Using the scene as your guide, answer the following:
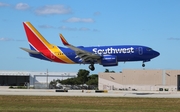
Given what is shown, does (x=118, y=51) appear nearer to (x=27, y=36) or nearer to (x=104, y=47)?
(x=104, y=47)

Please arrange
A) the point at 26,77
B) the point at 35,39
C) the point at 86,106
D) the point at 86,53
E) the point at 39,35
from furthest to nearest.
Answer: the point at 26,77, the point at 39,35, the point at 35,39, the point at 86,53, the point at 86,106

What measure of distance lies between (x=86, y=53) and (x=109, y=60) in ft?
14.0

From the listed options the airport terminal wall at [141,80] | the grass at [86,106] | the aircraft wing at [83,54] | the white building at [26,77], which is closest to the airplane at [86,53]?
the aircraft wing at [83,54]

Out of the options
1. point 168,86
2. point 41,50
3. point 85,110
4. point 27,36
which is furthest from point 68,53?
point 168,86

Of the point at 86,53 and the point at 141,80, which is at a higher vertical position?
the point at 86,53

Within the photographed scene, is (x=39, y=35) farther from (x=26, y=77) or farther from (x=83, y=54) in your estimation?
(x=26, y=77)

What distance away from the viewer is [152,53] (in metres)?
72.4

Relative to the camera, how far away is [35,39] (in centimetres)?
8231

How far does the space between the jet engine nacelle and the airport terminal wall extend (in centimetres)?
4673

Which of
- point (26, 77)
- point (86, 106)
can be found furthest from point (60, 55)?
point (26, 77)

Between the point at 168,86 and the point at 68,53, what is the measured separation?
51433 mm

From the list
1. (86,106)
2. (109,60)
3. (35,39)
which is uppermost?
(35,39)

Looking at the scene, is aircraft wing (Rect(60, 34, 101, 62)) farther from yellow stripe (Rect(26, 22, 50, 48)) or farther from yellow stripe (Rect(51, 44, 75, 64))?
yellow stripe (Rect(26, 22, 50, 48))

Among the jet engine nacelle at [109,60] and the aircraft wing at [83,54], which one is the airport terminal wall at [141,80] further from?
the jet engine nacelle at [109,60]
